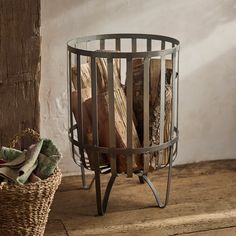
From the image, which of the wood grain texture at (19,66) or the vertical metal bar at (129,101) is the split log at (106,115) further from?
the wood grain texture at (19,66)

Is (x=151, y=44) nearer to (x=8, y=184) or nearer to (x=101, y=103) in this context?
(x=101, y=103)

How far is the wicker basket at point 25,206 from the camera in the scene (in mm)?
1746

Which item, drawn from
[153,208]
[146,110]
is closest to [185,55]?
[146,110]

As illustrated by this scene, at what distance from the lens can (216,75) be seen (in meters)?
2.69

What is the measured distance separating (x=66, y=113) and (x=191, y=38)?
0.69 metres

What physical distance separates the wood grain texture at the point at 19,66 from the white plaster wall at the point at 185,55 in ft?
1.25

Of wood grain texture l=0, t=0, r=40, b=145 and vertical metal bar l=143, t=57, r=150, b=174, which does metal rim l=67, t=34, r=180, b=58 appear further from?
wood grain texture l=0, t=0, r=40, b=145

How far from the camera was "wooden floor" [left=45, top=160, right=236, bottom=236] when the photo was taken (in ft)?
6.88

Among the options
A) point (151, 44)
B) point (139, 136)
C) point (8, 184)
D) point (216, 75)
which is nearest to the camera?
point (8, 184)

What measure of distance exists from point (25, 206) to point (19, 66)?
1.77ft

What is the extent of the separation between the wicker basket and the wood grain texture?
1.05 feet

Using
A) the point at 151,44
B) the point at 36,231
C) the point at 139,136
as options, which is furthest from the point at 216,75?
the point at 36,231

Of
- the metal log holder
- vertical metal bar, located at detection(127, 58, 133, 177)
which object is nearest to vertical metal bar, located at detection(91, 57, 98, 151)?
the metal log holder

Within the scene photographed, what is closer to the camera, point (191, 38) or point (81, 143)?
point (81, 143)
